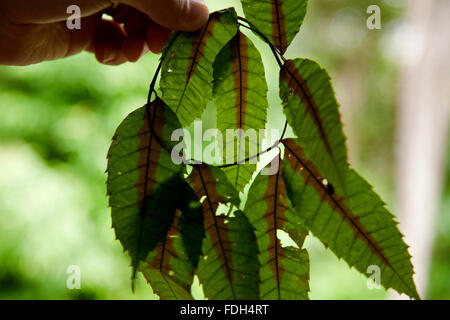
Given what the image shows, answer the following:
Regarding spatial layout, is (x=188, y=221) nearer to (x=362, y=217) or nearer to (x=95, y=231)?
(x=362, y=217)

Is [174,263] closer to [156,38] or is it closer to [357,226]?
[357,226]

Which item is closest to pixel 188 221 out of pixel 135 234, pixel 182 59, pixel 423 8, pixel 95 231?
pixel 135 234

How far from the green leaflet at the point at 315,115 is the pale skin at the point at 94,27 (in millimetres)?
120

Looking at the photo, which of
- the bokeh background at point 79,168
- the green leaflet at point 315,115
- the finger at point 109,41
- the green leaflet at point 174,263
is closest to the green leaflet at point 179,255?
the green leaflet at point 174,263

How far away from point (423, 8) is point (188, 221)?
2.79m

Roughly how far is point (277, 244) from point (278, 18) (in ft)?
0.66

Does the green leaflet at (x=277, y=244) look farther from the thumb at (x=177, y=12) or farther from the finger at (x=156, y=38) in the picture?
the finger at (x=156, y=38)

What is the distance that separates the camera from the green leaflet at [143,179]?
1.19 ft

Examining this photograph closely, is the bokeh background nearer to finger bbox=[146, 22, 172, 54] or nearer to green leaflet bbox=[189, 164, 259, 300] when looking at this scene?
finger bbox=[146, 22, 172, 54]

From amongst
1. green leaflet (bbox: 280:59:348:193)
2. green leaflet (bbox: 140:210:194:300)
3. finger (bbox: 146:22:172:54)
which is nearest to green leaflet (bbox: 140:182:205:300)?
green leaflet (bbox: 140:210:194:300)

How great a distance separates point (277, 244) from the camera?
0.42 m

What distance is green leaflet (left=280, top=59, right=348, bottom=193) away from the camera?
32 centimetres

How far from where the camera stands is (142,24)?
0.73m

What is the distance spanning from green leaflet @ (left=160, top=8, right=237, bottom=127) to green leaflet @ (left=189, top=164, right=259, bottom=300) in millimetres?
65
